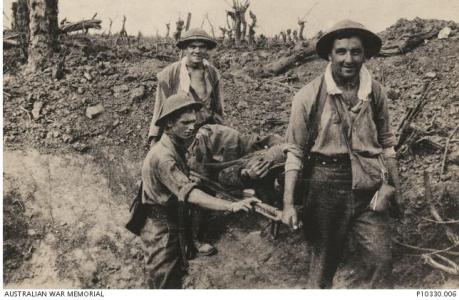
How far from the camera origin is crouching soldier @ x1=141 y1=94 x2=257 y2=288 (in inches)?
163

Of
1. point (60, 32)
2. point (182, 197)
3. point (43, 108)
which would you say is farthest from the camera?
point (60, 32)

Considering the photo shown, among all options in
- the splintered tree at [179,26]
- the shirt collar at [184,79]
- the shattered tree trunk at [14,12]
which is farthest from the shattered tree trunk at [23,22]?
the shirt collar at [184,79]

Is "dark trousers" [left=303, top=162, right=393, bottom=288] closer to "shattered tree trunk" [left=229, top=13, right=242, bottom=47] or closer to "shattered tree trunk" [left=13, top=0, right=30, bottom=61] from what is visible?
"shattered tree trunk" [left=229, top=13, right=242, bottom=47]

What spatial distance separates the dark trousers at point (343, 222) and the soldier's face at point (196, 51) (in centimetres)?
161

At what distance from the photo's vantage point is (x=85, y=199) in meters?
5.48

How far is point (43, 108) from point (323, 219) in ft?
11.1

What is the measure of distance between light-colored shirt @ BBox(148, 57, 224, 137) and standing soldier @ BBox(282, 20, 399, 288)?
3.90 feet

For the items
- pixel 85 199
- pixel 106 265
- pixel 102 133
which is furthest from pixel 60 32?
pixel 106 265

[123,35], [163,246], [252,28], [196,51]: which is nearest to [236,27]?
[252,28]

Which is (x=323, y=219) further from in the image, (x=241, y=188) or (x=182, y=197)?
(x=182, y=197)

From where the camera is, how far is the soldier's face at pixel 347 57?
164 inches

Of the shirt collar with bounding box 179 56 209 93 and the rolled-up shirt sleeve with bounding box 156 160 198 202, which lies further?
the shirt collar with bounding box 179 56 209 93

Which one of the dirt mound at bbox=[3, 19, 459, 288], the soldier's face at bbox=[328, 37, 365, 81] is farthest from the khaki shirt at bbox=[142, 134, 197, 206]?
the soldier's face at bbox=[328, 37, 365, 81]

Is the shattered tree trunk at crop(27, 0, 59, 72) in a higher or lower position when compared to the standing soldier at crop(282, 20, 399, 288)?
higher
